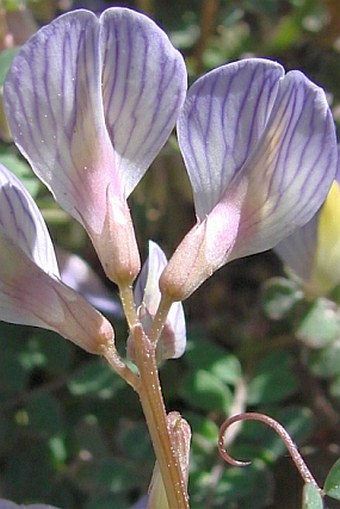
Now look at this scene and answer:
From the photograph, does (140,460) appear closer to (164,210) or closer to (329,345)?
(329,345)

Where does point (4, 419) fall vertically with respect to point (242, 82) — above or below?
below

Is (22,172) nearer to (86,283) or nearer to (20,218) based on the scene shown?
(86,283)

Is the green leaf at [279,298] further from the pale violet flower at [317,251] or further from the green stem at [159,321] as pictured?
the green stem at [159,321]

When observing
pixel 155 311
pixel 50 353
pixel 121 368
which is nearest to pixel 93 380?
pixel 50 353

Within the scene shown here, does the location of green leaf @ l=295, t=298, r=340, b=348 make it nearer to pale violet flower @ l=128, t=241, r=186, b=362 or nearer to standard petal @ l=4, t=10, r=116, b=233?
pale violet flower @ l=128, t=241, r=186, b=362

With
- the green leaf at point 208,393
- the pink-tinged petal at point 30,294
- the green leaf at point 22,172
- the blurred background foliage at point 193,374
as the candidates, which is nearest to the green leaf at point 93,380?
the blurred background foliage at point 193,374

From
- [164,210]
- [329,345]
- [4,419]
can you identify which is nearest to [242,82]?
[329,345]

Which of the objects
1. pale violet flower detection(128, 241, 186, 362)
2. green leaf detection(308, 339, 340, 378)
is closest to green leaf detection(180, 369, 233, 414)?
green leaf detection(308, 339, 340, 378)
